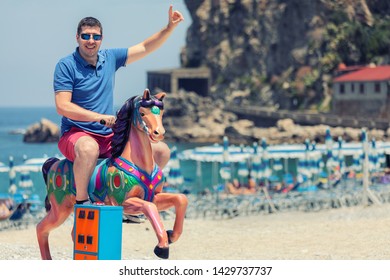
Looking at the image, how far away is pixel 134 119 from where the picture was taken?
962cm

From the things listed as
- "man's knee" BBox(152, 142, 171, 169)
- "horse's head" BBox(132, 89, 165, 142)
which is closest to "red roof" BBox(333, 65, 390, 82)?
"man's knee" BBox(152, 142, 171, 169)

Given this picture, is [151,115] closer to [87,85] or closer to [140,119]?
[140,119]

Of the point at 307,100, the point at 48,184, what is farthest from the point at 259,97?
the point at 48,184

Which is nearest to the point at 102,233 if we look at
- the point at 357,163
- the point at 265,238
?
the point at 265,238

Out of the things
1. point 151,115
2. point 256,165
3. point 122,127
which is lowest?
point 256,165

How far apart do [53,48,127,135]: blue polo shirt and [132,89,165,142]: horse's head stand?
48cm

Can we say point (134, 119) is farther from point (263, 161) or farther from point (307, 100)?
point (307, 100)

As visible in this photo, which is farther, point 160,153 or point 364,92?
point 364,92

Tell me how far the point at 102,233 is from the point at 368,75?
3111 inches

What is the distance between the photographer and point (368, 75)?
86188mm

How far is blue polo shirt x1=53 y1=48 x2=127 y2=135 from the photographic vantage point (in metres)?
9.67

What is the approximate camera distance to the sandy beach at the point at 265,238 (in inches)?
670

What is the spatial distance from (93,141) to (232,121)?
10520cm

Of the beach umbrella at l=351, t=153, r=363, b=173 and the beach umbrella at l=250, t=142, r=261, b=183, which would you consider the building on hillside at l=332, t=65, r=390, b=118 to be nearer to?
the beach umbrella at l=351, t=153, r=363, b=173
